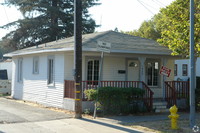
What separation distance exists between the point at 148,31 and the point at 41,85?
1068 inches

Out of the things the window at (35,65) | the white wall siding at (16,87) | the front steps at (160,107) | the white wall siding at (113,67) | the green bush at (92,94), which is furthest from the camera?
the white wall siding at (16,87)

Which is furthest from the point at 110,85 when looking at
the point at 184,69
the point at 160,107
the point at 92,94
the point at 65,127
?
the point at 184,69

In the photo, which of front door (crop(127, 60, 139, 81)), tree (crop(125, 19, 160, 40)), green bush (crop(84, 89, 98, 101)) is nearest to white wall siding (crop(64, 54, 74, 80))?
green bush (crop(84, 89, 98, 101))

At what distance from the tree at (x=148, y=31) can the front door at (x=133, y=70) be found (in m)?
25.2

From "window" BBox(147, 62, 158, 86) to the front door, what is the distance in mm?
Result: 968

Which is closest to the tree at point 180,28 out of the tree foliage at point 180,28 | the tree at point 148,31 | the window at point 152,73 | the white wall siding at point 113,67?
the tree foliage at point 180,28

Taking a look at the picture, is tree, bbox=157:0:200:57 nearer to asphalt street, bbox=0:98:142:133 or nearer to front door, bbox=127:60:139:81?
front door, bbox=127:60:139:81

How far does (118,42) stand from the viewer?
15.9m

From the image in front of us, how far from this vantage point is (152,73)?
57.9ft

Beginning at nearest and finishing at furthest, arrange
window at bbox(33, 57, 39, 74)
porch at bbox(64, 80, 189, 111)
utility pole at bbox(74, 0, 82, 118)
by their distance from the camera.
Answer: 1. utility pole at bbox(74, 0, 82, 118)
2. porch at bbox(64, 80, 189, 111)
3. window at bbox(33, 57, 39, 74)

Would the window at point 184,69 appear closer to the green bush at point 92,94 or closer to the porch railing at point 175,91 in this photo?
the porch railing at point 175,91

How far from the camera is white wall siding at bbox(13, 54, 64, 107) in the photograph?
15.5 m

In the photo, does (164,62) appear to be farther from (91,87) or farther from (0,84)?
(0,84)

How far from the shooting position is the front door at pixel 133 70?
16766mm
